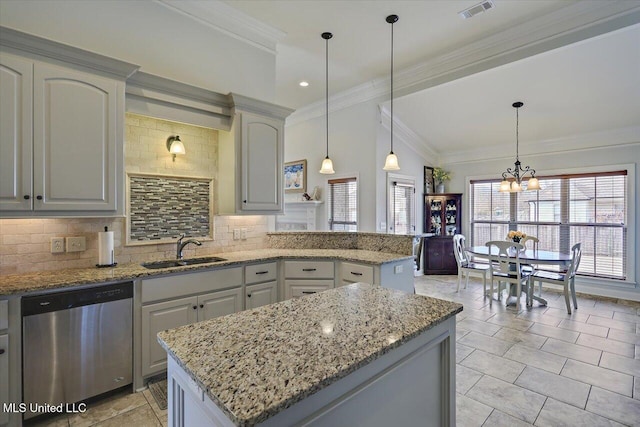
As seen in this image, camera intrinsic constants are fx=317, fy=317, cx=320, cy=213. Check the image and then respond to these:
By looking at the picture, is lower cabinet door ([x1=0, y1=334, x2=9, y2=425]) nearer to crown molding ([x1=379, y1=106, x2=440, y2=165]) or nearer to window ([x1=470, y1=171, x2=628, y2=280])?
crown molding ([x1=379, y1=106, x2=440, y2=165])

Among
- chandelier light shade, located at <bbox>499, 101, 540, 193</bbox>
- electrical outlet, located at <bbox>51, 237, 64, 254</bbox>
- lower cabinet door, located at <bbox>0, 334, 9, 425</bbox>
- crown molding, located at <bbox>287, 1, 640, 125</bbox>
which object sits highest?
crown molding, located at <bbox>287, 1, 640, 125</bbox>

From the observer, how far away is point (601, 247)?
209 inches

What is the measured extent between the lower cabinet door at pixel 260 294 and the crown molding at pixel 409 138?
3.76 metres

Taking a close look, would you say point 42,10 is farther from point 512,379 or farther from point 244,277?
point 512,379

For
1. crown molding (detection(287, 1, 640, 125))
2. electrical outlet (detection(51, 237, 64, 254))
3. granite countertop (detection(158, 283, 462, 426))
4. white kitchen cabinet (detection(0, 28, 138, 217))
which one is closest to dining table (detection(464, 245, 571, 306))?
crown molding (detection(287, 1, 640, 125))

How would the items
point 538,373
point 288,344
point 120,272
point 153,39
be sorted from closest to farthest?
point 288,344
point 120,272
point 538,373
point 153,39

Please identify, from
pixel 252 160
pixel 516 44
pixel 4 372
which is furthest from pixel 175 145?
pixel 516 44

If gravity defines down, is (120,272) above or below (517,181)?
below

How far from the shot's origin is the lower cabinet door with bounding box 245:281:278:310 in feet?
9.93

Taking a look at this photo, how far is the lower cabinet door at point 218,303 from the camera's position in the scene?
2.71m

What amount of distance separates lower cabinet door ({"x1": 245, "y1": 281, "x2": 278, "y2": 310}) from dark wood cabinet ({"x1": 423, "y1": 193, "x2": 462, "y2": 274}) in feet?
15.0

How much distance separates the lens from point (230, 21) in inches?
140

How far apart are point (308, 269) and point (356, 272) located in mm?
501

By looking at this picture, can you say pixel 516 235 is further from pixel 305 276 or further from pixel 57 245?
pixel 57 245
